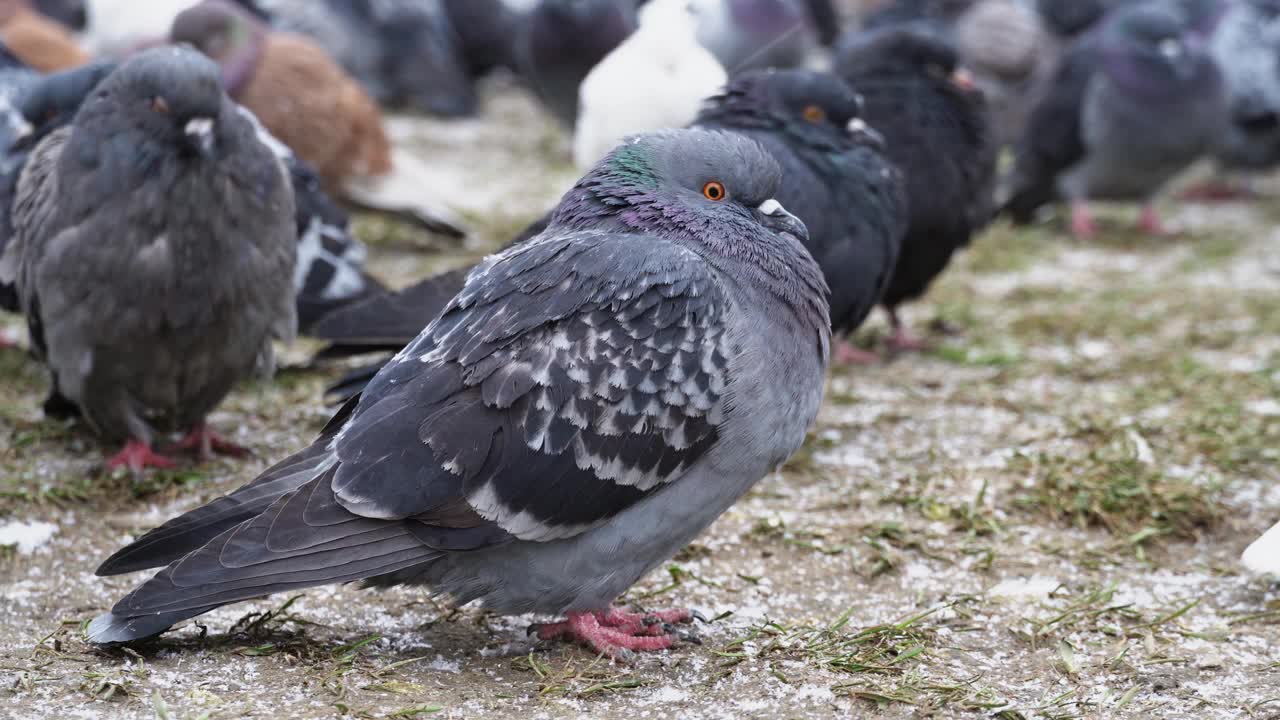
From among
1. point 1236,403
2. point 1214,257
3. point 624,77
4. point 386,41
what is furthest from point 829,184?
point 386,41

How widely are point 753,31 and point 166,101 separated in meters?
5.85

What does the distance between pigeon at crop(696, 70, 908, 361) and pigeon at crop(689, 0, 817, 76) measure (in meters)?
3.47

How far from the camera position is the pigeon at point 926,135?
6.35m

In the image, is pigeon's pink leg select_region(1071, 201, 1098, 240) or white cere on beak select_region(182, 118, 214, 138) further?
pigeon's pink leg select_region(1071, 201, 1098, 240)

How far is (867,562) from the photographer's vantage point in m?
4.32

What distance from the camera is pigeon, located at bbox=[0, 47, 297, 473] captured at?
4.52m

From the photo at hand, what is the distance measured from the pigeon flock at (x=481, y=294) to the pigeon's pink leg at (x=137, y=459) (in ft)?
0.05

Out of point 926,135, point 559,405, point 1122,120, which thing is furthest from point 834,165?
point 1122,120

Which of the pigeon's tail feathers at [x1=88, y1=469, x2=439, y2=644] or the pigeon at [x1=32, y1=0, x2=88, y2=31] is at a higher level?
the pigeon at [x1=32, y1=0, x2=88, y2=31]

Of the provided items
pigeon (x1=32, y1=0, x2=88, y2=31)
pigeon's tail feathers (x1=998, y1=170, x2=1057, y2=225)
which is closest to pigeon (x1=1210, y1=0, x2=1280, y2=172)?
pigeon's tail feathers (x1=998, y1=170, x2=1057, y2=225)

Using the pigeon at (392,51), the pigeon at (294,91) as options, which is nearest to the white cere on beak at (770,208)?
the pigeon at (294,91)

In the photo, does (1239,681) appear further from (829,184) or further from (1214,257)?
(1214,257)

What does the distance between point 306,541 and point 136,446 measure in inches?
72.1

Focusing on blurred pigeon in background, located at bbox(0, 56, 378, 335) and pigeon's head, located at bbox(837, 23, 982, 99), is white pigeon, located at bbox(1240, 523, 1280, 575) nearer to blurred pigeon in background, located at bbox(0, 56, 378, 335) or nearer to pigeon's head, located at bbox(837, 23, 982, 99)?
pigeon's head, located at bbox(837, 23, 982, 99)
